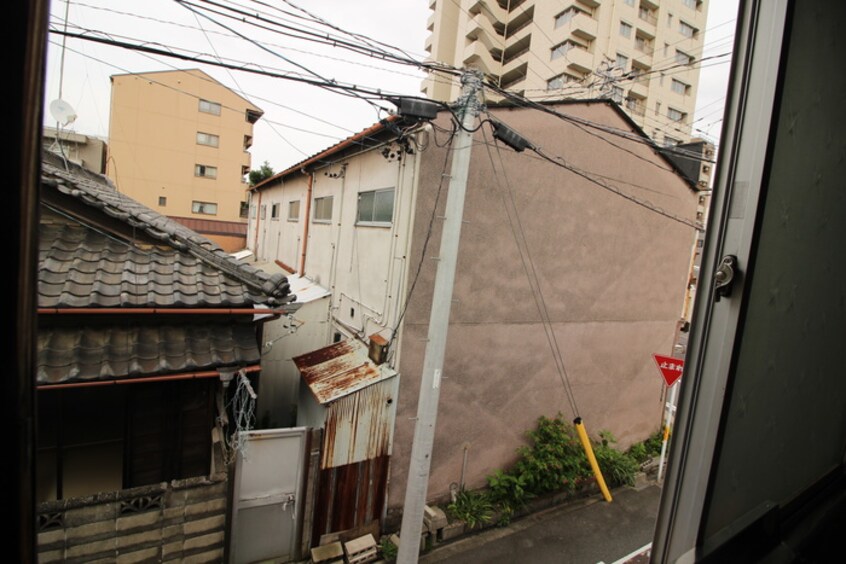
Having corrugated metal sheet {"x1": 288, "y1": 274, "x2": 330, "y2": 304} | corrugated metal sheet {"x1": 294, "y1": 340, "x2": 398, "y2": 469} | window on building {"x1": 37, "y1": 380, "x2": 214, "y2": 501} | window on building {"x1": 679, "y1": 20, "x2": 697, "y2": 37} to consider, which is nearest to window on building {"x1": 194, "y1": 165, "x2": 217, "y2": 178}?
corrugated metal sheet {"x1": 288, "y1": 274, "x2": 330, "y2": 304}

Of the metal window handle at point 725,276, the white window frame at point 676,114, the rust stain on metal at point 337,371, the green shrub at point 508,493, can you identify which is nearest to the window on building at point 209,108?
the rust stain on metal at point 337,371

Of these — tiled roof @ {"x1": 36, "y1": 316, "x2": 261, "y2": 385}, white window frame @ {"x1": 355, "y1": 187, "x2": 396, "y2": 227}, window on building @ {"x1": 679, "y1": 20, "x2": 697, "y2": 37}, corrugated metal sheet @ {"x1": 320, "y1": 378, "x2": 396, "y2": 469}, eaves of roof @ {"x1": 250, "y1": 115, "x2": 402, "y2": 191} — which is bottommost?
corrugated metal sheet @ {"x1": 320, "y1": 378, "x2": 396, "y2": 469}

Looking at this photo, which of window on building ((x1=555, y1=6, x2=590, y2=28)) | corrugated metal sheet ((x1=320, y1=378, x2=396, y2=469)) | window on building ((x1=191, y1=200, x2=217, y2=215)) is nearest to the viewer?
corrugated metal sheet ((x1=320, y1=378, x2=396, y2=469))

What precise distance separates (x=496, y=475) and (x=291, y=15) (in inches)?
321

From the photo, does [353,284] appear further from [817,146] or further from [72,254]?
[817,146]

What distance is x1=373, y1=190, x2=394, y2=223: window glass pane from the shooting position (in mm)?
7492

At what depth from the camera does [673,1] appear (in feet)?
95.5

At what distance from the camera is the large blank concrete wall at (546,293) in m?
7.21

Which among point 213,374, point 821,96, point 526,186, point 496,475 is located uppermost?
point 526,186

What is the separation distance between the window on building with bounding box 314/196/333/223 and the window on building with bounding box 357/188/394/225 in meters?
2.22

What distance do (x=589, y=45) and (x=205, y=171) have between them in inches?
1076

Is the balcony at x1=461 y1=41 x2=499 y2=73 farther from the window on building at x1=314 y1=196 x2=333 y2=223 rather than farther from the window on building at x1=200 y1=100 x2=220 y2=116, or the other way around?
the window on building at x1=314 y1=196 x2=333 y2=223

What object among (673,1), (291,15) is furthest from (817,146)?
(673,1)

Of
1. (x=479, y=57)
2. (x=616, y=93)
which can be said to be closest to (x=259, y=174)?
(x=479, y=57)
